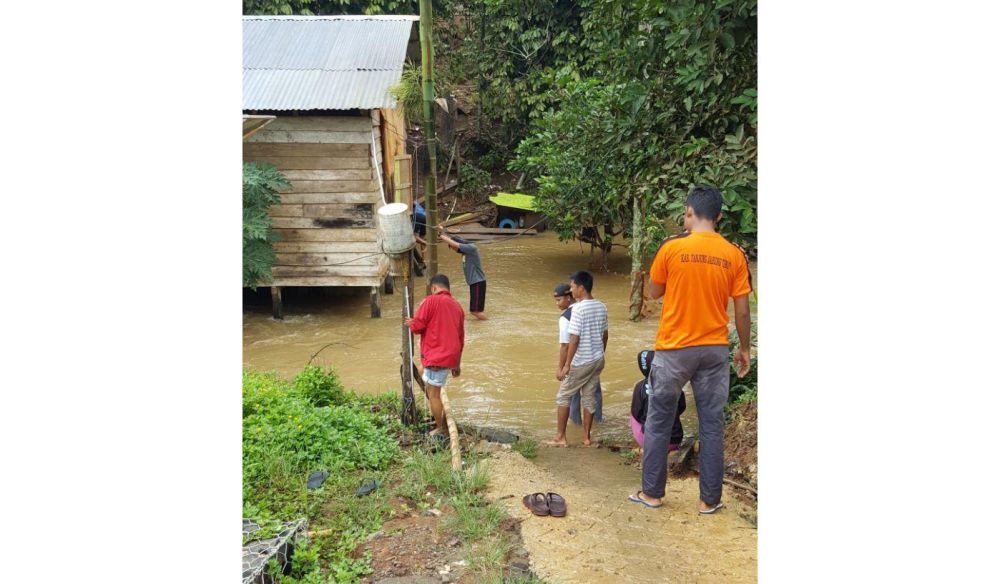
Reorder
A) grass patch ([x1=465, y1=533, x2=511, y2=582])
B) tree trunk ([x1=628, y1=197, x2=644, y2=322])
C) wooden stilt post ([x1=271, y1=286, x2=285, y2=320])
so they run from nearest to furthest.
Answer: grass patch ([x1=465, y1=533, x2=511, y2=582]) < tree trunk ([x1=628, y1=197, x2=644, y2=322]) < wooden stilt post ([x1=271, y1=286, x2=285, y2=320])

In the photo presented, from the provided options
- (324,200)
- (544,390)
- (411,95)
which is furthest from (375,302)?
(544,390)

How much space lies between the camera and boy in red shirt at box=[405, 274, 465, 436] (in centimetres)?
662

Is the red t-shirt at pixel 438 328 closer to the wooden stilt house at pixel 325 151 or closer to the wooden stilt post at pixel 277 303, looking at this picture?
the wooden stilt house at pixel 325 151

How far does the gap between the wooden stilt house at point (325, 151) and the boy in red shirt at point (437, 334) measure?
5.63 meters

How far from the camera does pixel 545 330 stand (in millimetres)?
11984

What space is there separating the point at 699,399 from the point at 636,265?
284 inches

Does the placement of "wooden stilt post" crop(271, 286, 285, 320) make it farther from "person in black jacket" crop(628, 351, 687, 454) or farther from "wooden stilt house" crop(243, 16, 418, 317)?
"person in black jacket" crop(628, 351, 687, 454)

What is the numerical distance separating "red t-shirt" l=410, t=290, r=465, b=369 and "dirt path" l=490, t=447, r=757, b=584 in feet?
3.40

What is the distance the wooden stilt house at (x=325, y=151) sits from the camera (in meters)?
11.9

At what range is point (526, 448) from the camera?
22.5ft

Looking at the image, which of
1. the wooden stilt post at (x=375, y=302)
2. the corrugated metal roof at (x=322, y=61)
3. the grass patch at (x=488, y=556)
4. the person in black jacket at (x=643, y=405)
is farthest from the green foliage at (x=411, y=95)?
the grass patch at (x=488, y=556)

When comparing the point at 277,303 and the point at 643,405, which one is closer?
the point at 643,405

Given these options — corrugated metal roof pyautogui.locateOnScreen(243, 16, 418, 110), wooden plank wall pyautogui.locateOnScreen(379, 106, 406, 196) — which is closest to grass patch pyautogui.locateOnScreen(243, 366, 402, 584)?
corrugated metal roof pyautogui.locateOnScreen(243, 16, 418, 110)

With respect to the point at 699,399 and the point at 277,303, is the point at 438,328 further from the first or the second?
the point at 277,303
